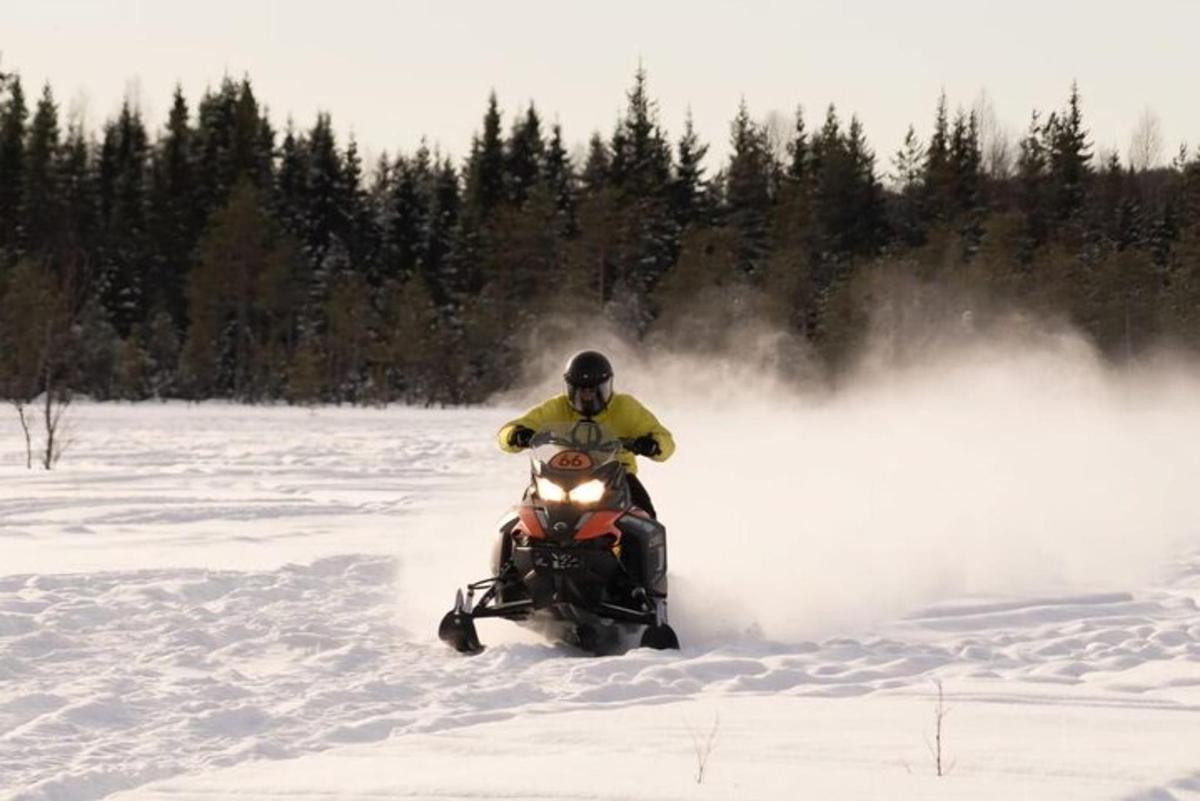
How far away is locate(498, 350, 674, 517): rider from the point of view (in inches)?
321

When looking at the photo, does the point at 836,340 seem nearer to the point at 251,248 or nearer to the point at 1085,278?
the point at 1085,278

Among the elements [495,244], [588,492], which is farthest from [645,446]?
[495,244]

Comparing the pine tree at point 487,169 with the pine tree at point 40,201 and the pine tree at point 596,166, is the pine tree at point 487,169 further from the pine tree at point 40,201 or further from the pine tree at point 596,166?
the pine tree at point 40,201

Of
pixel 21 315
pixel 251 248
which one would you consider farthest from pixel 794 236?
pixel 21 315

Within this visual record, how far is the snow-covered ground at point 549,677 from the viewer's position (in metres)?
4.80

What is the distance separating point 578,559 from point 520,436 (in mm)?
916

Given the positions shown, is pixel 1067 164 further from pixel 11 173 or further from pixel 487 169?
pixel 11 173

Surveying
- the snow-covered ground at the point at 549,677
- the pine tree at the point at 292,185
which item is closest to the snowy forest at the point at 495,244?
the pine tree at the point at 292,185

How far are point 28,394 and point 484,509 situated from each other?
3926cm

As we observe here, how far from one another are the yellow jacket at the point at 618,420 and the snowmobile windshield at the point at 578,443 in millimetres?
300

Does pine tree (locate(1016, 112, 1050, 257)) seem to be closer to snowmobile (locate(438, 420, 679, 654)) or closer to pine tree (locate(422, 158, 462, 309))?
pine tree (locate(422, 158, 462, 309))

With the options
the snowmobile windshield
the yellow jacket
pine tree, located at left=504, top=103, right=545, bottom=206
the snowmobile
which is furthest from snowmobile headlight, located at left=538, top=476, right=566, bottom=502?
pine tree, located at left=504, top=103, right=545, bottom=206

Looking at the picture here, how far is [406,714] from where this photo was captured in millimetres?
6004

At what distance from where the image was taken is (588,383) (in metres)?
8.23
